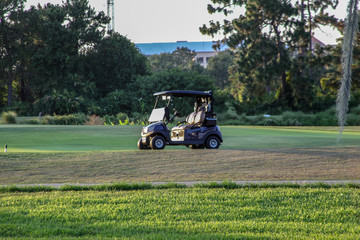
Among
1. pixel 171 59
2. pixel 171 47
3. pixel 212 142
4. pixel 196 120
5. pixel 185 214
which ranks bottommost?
pixel 185 214

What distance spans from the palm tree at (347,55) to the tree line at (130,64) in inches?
1100

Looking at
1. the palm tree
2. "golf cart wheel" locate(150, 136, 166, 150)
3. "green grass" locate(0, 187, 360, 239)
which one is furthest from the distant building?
the palm tree

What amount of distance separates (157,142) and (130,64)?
3163 centimetres

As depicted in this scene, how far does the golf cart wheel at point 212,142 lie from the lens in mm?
13916

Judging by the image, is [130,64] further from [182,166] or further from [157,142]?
[182,166]

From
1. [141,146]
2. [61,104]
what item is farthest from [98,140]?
[61,104]

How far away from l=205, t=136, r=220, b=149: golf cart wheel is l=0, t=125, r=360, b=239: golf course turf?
4.26 ft

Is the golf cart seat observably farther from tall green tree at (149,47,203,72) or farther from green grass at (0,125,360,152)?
tall green tree at (149,47,203,72)

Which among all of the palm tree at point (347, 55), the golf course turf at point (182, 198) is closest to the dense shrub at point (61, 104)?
the golf course turf at point (182, 198)

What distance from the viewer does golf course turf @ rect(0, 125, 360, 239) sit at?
16.9 ft

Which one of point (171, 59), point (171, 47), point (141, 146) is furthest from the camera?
point (171, 47)

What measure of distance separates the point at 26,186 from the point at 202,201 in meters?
3.61

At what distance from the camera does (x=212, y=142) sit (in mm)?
13992

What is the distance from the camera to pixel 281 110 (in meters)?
36.6
